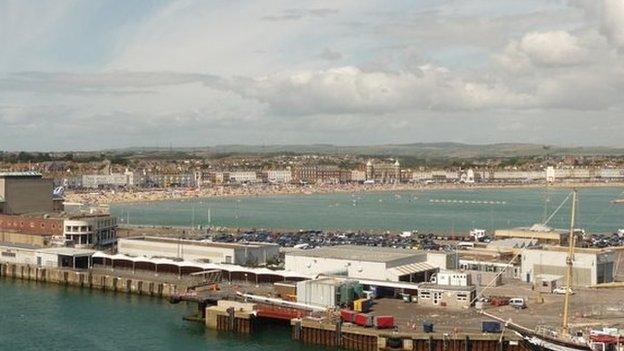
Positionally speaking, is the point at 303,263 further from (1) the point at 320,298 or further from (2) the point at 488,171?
(2) the point at 488,171

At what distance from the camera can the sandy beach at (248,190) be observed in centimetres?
6675

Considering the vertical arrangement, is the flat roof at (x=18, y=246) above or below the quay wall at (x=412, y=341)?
above

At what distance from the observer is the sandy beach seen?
219ft

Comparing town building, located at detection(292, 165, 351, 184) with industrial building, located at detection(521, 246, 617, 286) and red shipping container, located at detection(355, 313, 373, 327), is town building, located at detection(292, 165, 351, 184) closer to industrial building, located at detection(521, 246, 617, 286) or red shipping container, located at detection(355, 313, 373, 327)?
industrial building, located at detection(521, 246, 617, 286)

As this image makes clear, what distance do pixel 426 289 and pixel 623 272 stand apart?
780 centimetres

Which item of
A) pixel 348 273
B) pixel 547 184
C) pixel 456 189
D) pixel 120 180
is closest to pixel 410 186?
pixel 456 189

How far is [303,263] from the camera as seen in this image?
68.6 feet

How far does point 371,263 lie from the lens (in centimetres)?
1958

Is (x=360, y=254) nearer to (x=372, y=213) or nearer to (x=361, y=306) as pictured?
(x=361, y=306)

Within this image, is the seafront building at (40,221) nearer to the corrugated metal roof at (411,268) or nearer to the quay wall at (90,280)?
the quay wall at (90,280)

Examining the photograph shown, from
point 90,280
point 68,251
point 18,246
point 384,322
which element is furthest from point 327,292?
point 18,246

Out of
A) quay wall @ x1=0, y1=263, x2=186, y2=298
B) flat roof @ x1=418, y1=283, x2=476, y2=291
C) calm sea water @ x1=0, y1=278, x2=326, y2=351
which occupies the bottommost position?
calm sea water @ x1=0, y1=278, x2=326, y2=351

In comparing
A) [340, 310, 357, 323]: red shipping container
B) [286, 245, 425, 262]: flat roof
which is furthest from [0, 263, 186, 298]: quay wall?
[340, 310, 357, 323]: red shipping container

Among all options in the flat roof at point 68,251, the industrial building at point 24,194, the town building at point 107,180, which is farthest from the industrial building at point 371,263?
the town building at point 107,180
